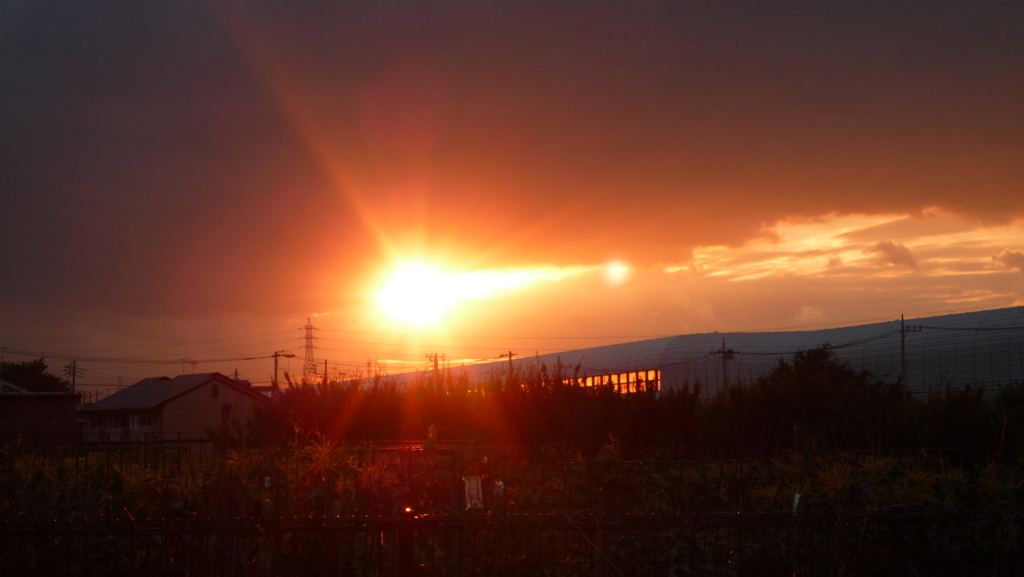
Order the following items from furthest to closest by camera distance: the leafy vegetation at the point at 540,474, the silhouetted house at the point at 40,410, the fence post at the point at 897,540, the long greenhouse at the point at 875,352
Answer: the silhouetted house at the point at 40,410, the long greenhouse at the point at 875,352, the leafy vegetation at the point at 540,474, the fence post at the point at 897,540

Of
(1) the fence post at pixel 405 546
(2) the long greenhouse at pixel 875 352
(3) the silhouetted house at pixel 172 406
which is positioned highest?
(1) the fence post at pixel 405 546

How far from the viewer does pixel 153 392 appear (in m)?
51.1

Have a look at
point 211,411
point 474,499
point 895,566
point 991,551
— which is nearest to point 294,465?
point 474,499

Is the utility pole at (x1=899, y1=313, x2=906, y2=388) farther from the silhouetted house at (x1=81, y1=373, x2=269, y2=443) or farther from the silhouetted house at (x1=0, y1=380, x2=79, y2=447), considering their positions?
the silhouetted house at (x1=0, y1=380, x2=79, y2=447)

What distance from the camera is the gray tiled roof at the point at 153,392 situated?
48750 mm

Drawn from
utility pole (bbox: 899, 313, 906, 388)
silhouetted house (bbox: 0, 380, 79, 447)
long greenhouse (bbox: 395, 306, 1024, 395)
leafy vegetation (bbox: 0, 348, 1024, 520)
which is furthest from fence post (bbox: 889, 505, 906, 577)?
silhouetted house (bbox: 0, 380, 79, 447)

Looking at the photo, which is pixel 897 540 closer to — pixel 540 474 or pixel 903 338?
pixel 540 474

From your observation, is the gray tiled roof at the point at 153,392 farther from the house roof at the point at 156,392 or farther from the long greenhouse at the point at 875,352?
the long greenhouse at the point at 875,352

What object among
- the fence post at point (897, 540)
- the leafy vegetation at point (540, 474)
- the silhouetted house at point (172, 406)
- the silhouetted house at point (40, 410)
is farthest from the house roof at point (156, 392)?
the fence post at point (897, 540)

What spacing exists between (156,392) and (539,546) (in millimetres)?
51637

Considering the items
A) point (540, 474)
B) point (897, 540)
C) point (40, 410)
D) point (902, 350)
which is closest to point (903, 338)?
point (902, 350)

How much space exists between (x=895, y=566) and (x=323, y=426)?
1932 cm

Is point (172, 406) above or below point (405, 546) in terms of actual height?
below

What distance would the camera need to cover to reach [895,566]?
4605 millimetres
